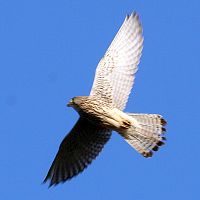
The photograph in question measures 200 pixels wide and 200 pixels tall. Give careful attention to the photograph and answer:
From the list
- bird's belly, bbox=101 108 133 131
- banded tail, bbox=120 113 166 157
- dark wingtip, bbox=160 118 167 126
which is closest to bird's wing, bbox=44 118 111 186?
bird's belly, bbox=101 108 133 131

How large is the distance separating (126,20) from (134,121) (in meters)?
2.37

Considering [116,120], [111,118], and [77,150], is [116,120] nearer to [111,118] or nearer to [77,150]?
[111,118]

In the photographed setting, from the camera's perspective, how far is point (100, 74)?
14875mm

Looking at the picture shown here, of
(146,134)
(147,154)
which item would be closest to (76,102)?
(146,134)

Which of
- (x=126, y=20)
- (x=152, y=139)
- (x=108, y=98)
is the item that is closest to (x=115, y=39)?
(x=126, y=20)

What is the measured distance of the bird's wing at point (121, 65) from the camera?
14539 mm

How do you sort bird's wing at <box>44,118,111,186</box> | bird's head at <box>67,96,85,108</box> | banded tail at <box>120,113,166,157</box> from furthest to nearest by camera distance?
bird's wing at <box>44,118,111,186</box>
bird's head at <box>67,96,85,108</box>
banded tail at <box>120,113,166,157</box>

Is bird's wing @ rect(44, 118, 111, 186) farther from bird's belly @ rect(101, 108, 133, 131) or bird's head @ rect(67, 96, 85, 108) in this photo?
bird's belly @ rect(101, 108, 133, 131)

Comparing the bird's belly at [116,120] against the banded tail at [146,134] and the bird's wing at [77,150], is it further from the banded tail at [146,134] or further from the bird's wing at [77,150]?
the bird's wing at [77,150]

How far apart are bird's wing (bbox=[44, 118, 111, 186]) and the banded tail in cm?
76

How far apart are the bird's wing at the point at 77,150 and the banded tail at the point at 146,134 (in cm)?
76

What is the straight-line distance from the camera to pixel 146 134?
1384cm

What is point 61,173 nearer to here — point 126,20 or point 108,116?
point 108,116

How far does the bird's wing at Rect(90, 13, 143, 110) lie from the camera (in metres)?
14.5
